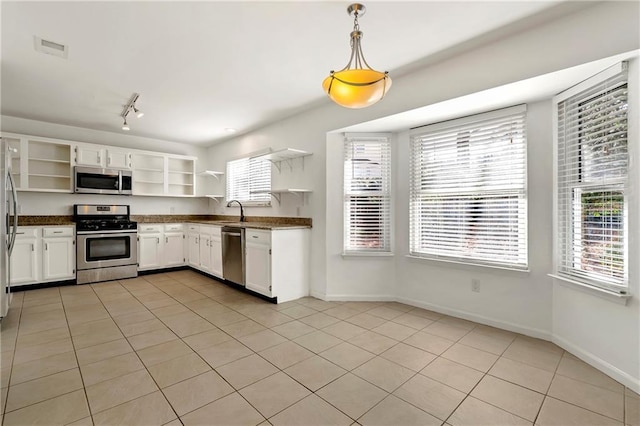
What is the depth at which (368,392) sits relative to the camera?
75.9 inches

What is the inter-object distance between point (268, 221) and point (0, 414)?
344 centimetres

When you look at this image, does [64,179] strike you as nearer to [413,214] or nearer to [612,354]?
[413,214]

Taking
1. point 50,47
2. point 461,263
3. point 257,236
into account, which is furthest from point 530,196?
point 50,47

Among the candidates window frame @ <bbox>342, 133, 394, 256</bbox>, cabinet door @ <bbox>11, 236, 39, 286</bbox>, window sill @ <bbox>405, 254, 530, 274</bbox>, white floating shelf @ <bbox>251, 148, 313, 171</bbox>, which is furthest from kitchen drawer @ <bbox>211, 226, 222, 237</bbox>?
window sill @ <bbox>405, 254, 530, 274</bbox>

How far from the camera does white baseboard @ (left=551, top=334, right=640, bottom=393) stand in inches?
78.5

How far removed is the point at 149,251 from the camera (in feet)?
17.6

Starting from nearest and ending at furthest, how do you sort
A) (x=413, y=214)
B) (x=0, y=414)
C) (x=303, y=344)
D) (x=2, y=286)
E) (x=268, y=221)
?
(x=0, y=414) → (x=303, y=344) → (x=2, y=286) → (x=413, y=214) → (x=268, y=221)

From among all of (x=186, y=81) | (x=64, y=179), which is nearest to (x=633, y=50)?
(x=186, y=81)

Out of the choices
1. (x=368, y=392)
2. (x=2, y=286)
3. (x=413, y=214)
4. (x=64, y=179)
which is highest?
(x=64, y=179)

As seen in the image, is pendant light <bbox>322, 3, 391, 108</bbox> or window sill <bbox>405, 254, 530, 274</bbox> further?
window sill <bbox>405, 254, 530, 274</bbox>

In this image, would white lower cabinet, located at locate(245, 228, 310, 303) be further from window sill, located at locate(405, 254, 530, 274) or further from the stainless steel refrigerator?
the stainless steel refrigerator

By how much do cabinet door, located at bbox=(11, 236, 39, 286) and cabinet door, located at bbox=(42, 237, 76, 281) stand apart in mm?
95

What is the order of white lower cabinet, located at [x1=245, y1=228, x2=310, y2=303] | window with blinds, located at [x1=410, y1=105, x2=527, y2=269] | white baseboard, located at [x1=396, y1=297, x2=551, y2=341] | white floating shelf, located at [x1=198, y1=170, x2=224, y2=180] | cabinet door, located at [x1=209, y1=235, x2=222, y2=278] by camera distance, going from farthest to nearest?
white floating shelf, located at [x1=198, y1=170, x2=224, y2=180]
cabinet door, located at [x1=209, y1=235, x2=222, y2=278]
white lower cabinet, located at [x1=245, y1=228, x2=310, y2=303]
window with blinds, located at [x1=410, y1=105, x2=527, y2=269]
white baseboard, located at [x1=396, y1=297, x2=551, y2=341]

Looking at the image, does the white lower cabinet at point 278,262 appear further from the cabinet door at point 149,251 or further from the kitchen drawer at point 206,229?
the cabinet door at point 149,251
